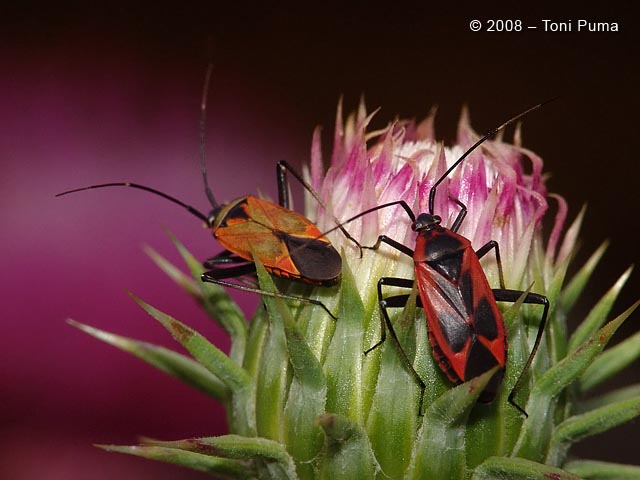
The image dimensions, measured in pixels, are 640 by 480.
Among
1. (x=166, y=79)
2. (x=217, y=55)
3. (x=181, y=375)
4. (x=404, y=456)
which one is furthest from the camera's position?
(x=217, y=55)

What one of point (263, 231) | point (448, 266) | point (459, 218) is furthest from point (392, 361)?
point (263, 231)

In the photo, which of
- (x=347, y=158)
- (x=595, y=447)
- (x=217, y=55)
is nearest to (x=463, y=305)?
(x=347, y=158)

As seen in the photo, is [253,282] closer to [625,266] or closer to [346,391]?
[346,391]

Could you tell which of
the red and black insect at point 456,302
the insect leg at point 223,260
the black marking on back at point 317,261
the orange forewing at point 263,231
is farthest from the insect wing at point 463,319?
the insect leg at point 223,260

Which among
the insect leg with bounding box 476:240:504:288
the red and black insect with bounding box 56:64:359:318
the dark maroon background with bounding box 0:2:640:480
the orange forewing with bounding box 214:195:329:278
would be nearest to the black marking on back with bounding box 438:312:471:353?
the insect leg with bounding box 476:240:504:288

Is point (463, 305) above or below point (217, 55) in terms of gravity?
below

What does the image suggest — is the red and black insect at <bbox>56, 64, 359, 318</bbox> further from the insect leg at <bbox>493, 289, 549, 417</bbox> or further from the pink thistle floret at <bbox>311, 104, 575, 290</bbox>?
the insect leg at <bbox>493, 289, 549, 417</bbox>
